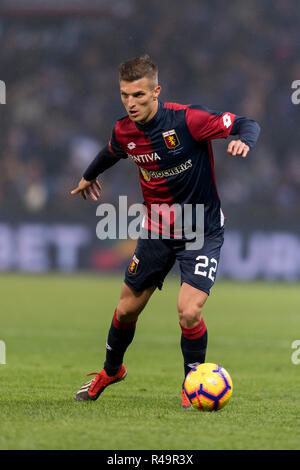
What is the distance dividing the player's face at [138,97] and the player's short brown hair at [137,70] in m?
0.02

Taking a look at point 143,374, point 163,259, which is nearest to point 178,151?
point 163,259

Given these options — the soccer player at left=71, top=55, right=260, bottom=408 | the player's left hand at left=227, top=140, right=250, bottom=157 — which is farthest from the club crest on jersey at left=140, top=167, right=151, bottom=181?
the player's left hand at left=227, top=140, right=250, bottom=157

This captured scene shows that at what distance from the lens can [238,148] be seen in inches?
186

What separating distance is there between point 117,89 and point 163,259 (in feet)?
51.1

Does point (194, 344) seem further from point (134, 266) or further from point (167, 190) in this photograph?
point (167, 190)

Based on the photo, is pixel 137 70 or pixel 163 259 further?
pixel 163 259

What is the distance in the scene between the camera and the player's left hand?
4.69 meters

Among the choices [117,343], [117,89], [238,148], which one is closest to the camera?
[238,148]

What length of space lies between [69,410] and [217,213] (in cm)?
152

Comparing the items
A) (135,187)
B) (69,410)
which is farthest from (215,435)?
(135,187)

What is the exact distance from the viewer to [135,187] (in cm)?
1880

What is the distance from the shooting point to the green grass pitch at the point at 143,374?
12.8 ft

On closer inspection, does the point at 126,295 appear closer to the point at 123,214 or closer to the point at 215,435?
the point at 215,435

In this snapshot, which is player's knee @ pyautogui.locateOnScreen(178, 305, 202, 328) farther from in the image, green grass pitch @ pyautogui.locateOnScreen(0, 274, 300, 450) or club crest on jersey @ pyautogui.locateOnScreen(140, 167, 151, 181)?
club crest on jersey @ pyautogui.locateOnScreen(140, 167, 151, 181)
